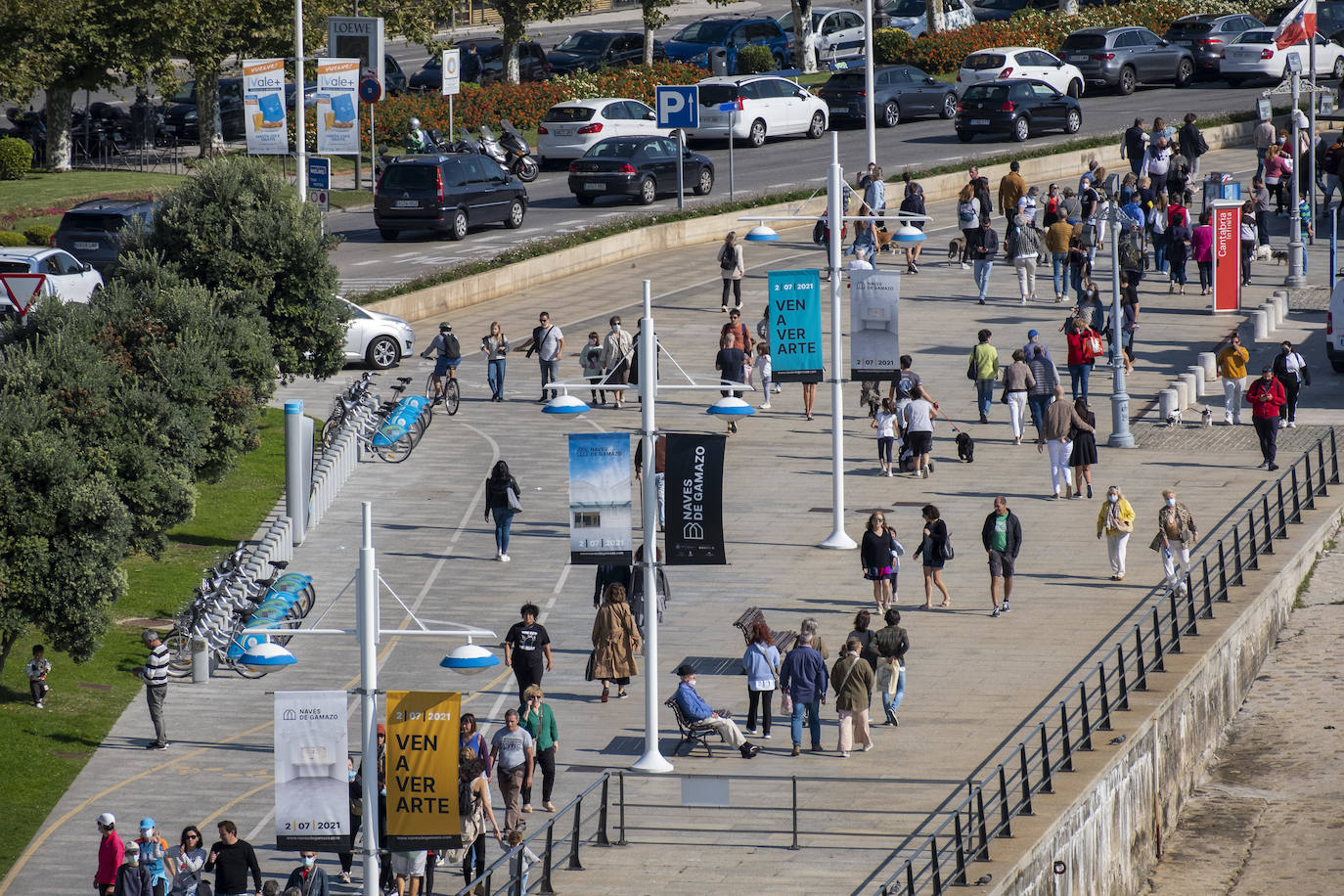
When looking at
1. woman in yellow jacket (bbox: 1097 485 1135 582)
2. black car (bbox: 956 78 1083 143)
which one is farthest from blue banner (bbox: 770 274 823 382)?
black car (bbox: 956 78 1083 143)

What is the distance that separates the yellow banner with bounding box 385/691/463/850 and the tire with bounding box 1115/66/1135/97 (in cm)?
4673

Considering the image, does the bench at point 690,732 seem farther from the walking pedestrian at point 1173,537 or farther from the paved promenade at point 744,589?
the walking pedestrian at point 1173,537

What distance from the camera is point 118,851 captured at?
1669 centimetres

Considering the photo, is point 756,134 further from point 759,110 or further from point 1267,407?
point 1267,407

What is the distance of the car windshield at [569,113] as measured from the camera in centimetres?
4841

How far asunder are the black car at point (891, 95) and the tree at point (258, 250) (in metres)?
25.3

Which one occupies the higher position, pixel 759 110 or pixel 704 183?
pixel 759 110

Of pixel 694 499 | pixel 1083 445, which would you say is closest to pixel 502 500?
pixel 694 499

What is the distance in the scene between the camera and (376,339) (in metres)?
33.7

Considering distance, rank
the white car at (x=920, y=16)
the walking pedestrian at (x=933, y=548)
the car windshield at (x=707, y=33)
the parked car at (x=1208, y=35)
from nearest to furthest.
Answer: the walking pedestrian at (x=933, y=548)
the parked car at (x=1208, y=35)
the car windshield at (x=707, y=33)
the white car at (x=920, y=16)

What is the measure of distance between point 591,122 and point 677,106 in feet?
27.8

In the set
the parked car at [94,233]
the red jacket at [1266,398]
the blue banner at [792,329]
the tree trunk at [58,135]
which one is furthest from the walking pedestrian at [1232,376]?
the tree trunk at [58,135]

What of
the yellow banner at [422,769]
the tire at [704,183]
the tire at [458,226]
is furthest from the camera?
the tire at [704,183]

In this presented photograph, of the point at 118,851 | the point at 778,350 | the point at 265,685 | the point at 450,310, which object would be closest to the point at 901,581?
the point at 778,350
